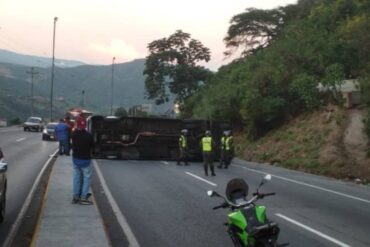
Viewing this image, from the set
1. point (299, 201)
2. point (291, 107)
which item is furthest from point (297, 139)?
point (299, 201)

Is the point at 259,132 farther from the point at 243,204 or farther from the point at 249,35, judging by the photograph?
the point at 243,204

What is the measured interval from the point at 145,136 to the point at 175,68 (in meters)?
37.7

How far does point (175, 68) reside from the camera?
67.5 meters

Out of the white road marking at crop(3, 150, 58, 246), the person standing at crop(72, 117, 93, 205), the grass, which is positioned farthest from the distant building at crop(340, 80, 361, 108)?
the person standing at crop(72, 117, 93, 205)

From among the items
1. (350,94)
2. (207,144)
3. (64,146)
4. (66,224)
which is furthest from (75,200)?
(350,94)

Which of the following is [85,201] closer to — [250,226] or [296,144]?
[250,226]

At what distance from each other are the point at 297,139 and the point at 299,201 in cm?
1887

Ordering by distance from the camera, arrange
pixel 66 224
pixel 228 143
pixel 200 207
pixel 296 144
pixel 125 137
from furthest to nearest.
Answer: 1. pixel 296 144
2. pixel 125 137
3. pixel 228 143
4. pixel 200 207
5. pixel 66 224

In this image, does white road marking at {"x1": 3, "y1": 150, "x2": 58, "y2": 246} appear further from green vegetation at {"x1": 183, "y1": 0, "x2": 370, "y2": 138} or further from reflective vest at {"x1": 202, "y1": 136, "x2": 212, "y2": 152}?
green vegetation at {"x1": 183, "y1": 0, "x2": 370, "y2": 138}

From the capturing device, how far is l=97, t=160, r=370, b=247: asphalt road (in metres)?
10.1

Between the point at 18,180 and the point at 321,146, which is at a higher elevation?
the point at 321,146

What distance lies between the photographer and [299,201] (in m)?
15.2

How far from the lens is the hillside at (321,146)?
26312mm

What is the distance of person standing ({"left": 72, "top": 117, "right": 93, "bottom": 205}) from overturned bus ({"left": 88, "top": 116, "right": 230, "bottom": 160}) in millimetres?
17205
